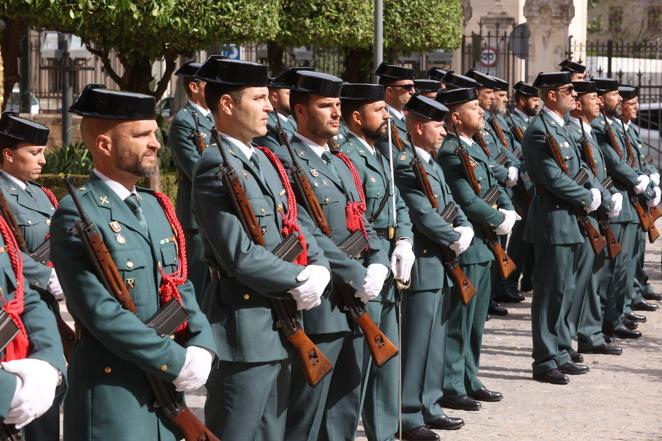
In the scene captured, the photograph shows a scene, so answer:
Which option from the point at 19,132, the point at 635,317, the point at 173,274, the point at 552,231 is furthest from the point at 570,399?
the point at 173,274

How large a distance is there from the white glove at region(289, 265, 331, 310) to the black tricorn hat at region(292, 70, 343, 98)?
3.59ft

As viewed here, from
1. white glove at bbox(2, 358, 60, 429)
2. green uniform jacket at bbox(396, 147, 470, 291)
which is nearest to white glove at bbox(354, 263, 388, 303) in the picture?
green uniform jacket at bbox(396, 147, 470, 291)

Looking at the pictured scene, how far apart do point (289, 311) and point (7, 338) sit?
5.18 ft

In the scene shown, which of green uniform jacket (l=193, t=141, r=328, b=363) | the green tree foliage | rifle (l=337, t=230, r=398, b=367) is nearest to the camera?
green uniform jacket (l=193, t=141, r=328, b=363)

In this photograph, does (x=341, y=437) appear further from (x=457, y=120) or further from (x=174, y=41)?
(x=174, y=41)

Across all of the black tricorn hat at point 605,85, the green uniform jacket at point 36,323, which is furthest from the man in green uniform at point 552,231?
the green uniform jacket at point 36,323

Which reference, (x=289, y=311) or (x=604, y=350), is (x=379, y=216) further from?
(x=604, y=350)

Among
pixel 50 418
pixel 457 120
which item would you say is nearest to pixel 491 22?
pixel 457 120

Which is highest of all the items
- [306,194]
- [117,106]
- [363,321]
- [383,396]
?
[117,106]

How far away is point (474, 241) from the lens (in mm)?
7934

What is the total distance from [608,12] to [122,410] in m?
56.1

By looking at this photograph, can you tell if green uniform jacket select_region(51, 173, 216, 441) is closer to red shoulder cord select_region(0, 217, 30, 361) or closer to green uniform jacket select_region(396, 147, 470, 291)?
red shoulder cord select_region(0, 217, 30, 361)

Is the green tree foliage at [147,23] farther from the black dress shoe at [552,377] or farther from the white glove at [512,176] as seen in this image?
the black dress shoe at [552,377]

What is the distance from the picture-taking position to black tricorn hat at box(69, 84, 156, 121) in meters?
4.57
